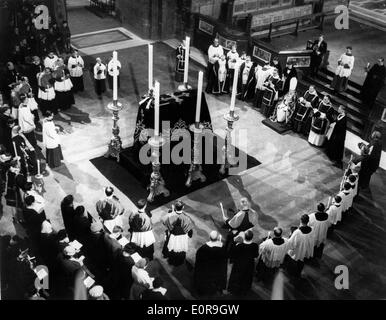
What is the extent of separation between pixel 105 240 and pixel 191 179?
3.16m

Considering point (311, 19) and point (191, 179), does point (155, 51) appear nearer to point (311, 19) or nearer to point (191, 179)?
point (311, 19)

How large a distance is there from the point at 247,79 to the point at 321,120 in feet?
10.2

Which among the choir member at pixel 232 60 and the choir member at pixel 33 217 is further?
the choir member at pixel 232 60

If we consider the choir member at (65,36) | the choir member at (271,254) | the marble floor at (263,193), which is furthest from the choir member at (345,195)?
the choir member at (65,36)

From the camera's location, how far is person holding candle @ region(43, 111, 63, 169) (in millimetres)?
11082

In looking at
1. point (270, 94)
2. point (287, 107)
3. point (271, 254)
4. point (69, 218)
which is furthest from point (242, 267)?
point (270, 94)

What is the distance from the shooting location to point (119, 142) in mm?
11789

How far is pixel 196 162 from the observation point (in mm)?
11000

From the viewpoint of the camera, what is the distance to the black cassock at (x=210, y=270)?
8422 mm

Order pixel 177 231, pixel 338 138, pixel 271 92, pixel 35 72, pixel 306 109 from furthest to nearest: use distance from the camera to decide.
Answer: pixel 35 72
pixel 271 92
pixel 306 109
pixel 338 138
pixel 177 231

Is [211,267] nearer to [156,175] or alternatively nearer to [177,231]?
[177,231]

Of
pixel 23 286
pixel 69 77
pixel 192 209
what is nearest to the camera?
Result: pixel 23 286

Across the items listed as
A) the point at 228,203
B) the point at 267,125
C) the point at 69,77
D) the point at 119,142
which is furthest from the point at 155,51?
the point at 228,203

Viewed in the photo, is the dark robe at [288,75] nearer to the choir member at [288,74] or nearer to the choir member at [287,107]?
the choir member at [288,74]
